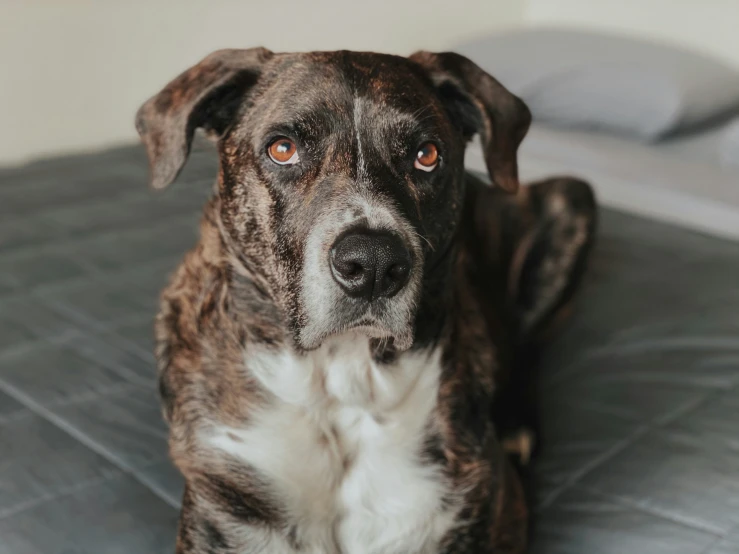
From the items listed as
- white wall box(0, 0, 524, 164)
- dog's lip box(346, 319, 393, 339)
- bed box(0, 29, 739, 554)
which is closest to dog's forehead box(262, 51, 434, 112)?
bed box(0, 29, 739, 554)

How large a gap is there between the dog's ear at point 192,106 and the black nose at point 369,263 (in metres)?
0.39

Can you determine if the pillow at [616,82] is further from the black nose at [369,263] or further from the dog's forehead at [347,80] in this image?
the black nose at [369,263]

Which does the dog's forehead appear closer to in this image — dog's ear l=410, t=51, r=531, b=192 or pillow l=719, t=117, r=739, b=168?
dog's ear l=410, t=51, r=531, b=192

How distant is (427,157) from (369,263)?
30cm

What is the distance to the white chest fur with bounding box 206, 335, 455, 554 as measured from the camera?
4.70 feet

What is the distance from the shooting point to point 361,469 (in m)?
1.47

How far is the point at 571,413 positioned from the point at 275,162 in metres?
0.88

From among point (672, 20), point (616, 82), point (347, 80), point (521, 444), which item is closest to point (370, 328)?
point (347, 80)

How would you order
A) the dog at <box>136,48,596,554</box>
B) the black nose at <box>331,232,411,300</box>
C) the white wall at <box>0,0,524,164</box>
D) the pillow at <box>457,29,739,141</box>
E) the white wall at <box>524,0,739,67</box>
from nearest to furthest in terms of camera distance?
the black nose at <box>331,232,411,300</box>, the dog at <box>136,48,596,554</box>, the pillow at <box>457,29,739,141</box>, the white wall at <box>0,0,524,164</box>, the white wall at <box>524,0,739,67</box>

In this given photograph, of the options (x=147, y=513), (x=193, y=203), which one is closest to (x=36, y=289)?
(x=193, y=203)

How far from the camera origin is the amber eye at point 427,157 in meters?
1.42

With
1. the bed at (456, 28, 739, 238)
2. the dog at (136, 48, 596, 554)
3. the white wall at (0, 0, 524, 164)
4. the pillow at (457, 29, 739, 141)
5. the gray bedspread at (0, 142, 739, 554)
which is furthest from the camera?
the white wall at (0, 0, 524, 164)

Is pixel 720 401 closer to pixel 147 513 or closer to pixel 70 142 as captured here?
pixel 147 513

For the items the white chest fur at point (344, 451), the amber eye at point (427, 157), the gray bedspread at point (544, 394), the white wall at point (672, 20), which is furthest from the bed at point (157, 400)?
the white wall at point (672, 20)
